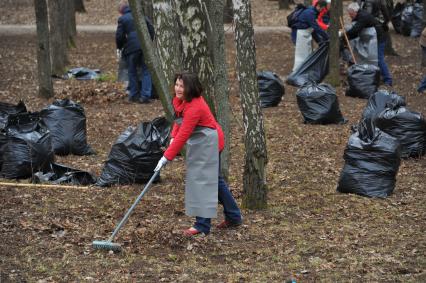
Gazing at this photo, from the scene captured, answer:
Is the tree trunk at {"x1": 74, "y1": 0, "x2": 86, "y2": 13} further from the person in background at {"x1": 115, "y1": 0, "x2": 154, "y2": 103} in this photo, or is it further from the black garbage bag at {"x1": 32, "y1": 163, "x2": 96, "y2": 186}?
the black garbage bag at {"x1": 32, "y1": 163, "x2": 96, "y2": 186}

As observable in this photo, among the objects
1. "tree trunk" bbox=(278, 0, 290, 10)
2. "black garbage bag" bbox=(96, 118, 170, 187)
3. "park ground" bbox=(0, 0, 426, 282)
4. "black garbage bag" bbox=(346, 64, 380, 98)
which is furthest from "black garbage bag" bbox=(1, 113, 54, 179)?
"tree trunk" bbox=(278, 0, 290, 10)

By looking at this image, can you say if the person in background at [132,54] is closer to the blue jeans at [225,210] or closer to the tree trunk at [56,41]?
the tree trunk at [56,41]

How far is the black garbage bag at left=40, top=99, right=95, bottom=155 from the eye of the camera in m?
9.73

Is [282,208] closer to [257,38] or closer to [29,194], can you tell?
[29,194]

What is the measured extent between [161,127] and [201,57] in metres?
2.58

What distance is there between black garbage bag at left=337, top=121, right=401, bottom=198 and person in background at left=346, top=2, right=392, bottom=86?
7.11 metres

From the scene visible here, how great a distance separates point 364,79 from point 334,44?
3.75 ft

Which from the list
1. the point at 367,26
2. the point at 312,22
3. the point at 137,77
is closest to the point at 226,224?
the point at 137,77

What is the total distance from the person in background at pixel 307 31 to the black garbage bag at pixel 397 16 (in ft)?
24.4

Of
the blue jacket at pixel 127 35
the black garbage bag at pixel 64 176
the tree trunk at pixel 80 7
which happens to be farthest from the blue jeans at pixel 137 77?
the tree trunk at pixel 80 7

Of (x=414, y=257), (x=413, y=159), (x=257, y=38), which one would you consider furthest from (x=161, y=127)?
(x=257, y=38)

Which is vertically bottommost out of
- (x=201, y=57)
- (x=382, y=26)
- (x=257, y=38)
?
(x=257, y=38)

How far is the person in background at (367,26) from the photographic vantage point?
15102 millimetres

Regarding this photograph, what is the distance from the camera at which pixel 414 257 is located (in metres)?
6.25
